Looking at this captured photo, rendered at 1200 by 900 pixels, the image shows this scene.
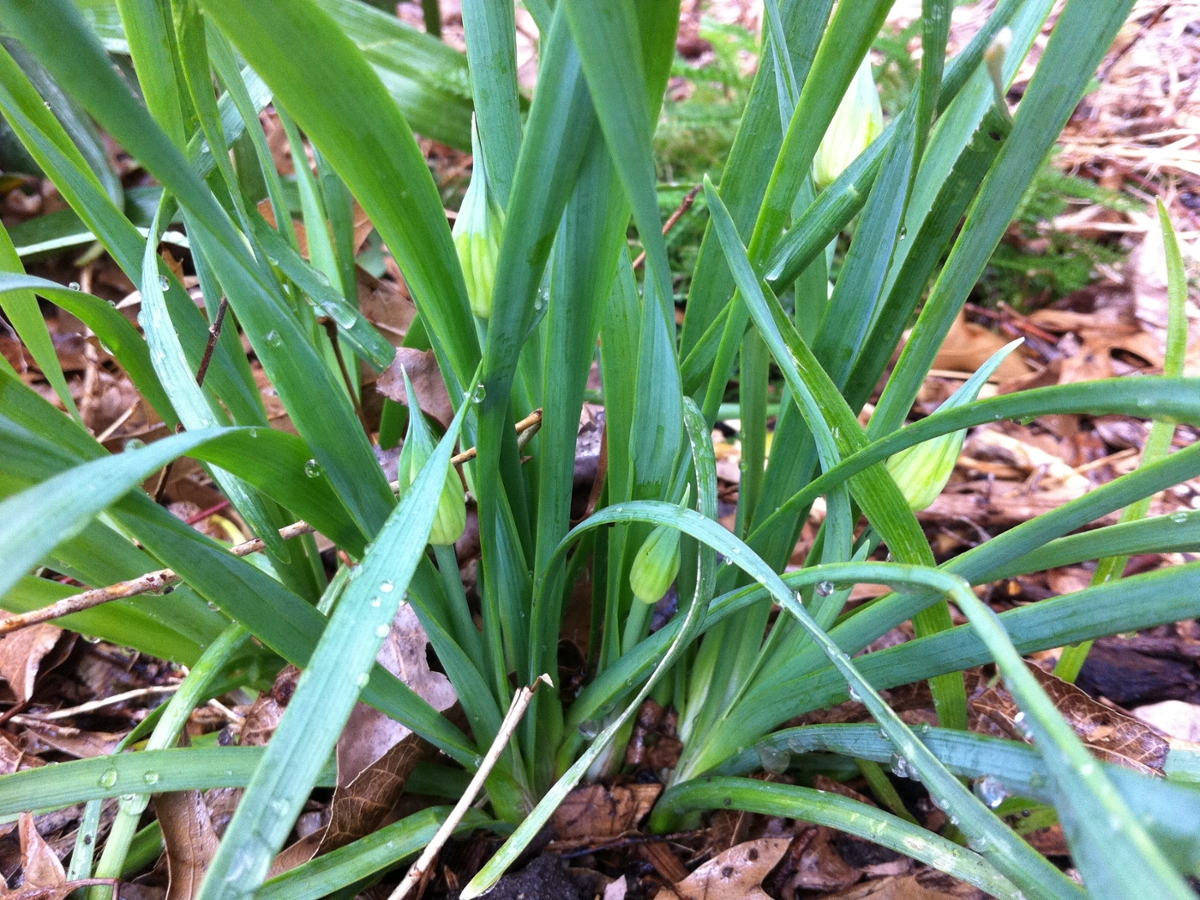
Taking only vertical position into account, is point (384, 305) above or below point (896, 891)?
above

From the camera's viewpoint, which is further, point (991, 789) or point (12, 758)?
point (12, 758)

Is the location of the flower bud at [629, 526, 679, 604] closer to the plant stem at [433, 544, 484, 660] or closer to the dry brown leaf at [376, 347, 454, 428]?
the plant stem at [433, 544, 484, 660]

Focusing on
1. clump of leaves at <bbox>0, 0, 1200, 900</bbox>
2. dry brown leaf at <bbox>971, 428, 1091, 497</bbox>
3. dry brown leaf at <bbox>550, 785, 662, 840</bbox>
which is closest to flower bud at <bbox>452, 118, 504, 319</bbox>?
clump of leaves at <bbox>0, 0, 1200, 900</bbox>

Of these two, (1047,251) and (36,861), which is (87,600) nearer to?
(36,861)

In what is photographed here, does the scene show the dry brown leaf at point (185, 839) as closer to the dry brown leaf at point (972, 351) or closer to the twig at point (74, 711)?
the twig at point (74, 711)

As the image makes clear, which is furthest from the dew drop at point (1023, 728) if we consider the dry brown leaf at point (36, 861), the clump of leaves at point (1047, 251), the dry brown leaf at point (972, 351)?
the clump of leaves at point (1047, 251)

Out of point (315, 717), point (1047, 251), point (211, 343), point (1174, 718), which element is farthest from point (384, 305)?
point (1047, 251)

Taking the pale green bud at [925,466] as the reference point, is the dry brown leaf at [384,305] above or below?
below
